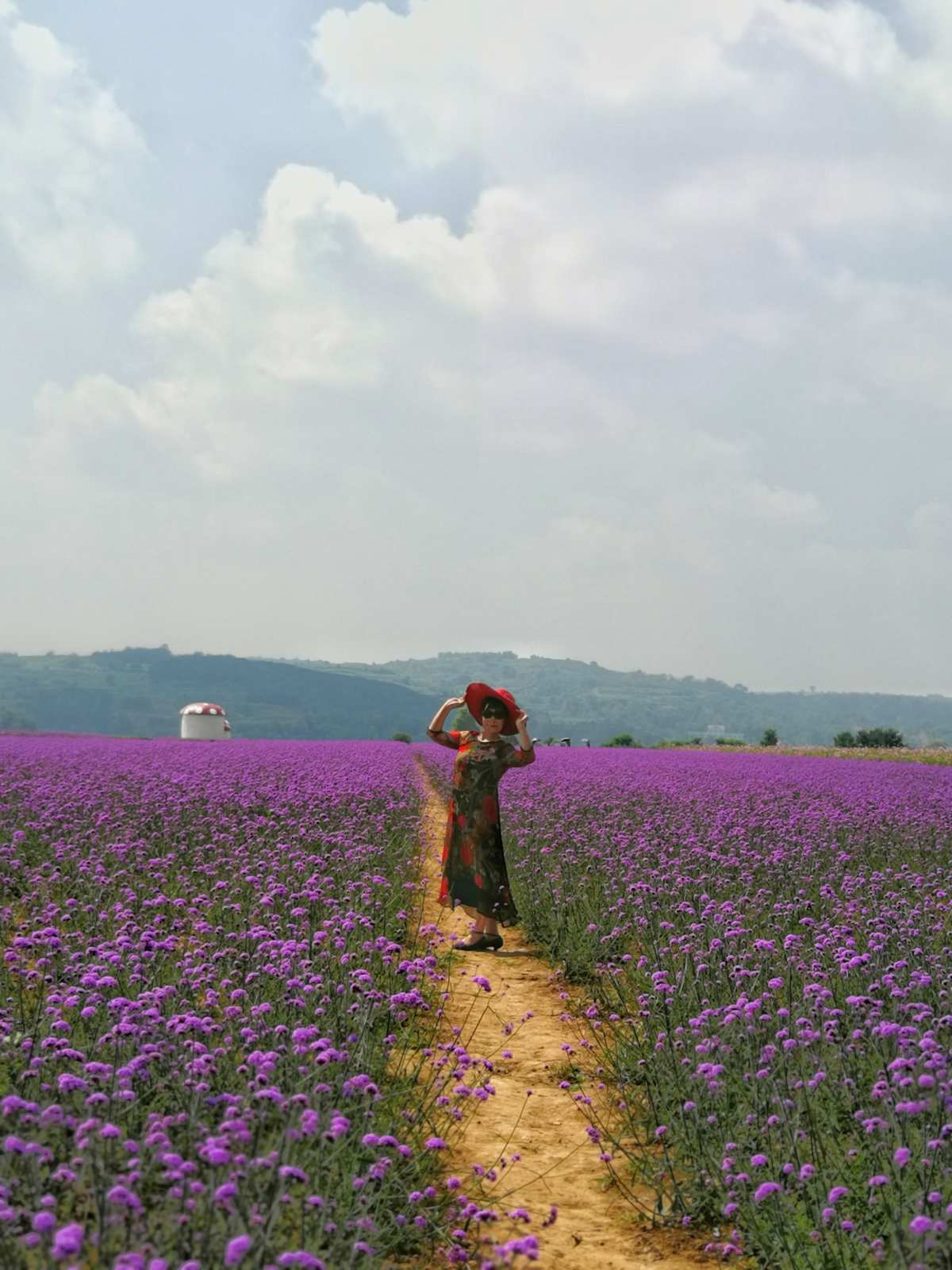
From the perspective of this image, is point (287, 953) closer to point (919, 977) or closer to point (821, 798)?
point (919, 977)

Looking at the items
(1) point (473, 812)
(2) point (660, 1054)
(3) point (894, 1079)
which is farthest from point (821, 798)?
(3) point (894, 1079)

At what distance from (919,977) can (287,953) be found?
2.53 metres

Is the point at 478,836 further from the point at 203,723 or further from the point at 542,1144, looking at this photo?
the point at 203,723

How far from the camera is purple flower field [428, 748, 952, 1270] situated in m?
3.28

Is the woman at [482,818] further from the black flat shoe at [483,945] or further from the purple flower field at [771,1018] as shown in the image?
the purple flower field at [771,1018]

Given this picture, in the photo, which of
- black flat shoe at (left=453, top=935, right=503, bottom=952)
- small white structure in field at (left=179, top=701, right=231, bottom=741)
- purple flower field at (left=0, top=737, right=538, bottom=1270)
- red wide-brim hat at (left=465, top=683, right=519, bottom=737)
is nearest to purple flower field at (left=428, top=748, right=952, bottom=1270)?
black flat shoe at (left=453, top=935, right=503, bottom=952)

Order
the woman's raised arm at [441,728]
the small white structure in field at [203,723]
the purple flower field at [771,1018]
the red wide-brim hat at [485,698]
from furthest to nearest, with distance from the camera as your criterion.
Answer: the small white structure in field at [203,723]
the red wide-brim hat at [485,698]
the woman's raised arm at [441,728]
the purple flower field at [771,1018]

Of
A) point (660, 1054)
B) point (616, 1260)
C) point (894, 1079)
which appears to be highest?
point (894, 1079)

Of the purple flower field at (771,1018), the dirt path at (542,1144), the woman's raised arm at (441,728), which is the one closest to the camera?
the purple flower field at (771,1018)

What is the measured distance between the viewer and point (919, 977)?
440 cm

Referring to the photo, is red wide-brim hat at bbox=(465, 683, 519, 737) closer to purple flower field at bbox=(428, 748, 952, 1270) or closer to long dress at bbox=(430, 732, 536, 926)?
long dress at bbox=(430, 732, 536, 926)

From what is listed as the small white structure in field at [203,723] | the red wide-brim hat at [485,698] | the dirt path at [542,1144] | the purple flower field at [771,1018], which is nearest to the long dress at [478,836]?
the red wide-brim hat at [485,698]

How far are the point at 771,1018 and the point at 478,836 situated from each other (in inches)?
129

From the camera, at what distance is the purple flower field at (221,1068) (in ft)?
7.84
